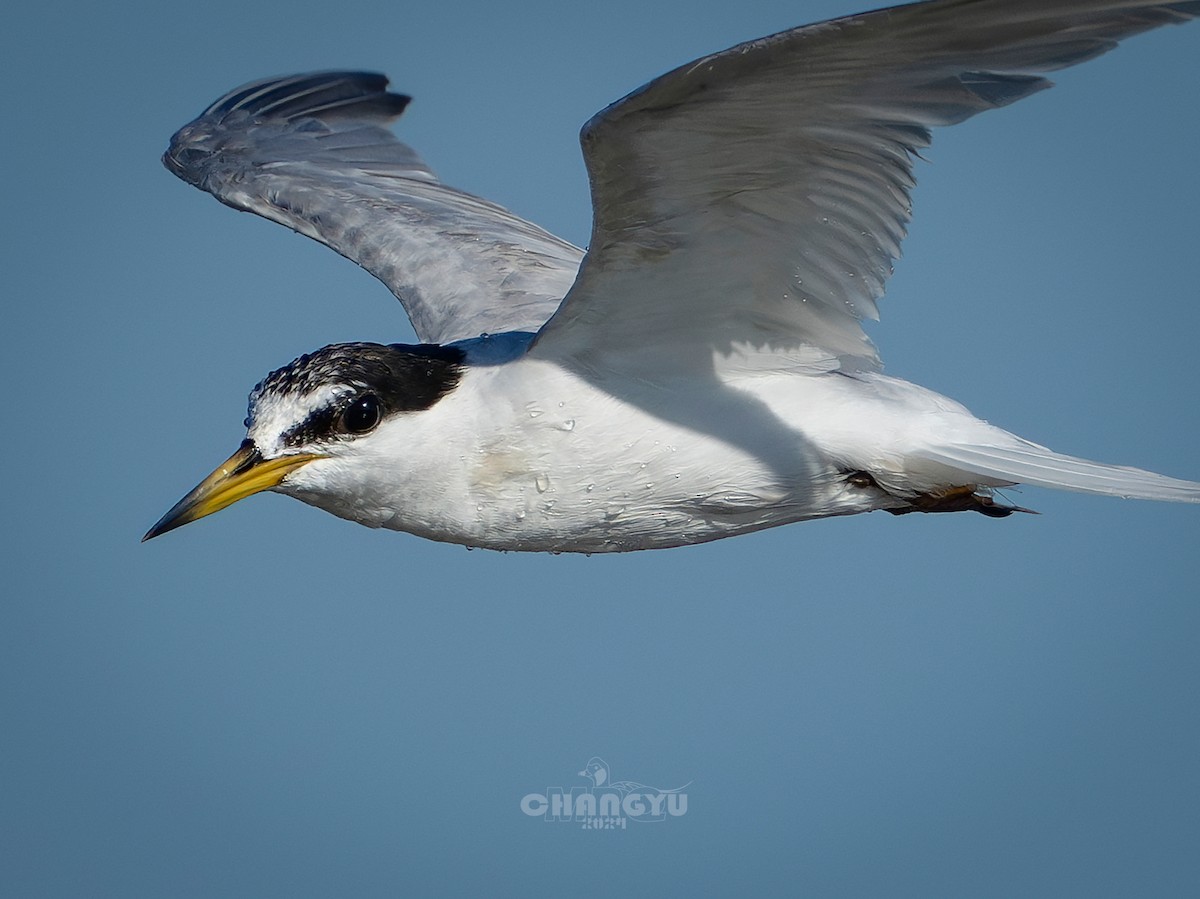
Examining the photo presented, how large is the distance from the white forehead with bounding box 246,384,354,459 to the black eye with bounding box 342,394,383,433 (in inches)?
2.8

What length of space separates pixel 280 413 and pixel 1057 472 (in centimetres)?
230

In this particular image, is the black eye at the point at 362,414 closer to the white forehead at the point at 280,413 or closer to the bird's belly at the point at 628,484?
the white forehead at the point at 280,413

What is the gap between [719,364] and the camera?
16.1 ft

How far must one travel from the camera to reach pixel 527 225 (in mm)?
7480

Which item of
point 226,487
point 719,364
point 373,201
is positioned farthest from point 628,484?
point 373,201

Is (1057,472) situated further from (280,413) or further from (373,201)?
(373,201)

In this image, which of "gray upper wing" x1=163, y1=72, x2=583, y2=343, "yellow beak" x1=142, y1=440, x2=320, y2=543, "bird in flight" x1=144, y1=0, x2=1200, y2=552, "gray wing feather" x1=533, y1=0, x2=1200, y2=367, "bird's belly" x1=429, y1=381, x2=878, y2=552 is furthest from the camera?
"gray upper wing" x1=163, y1=72, x2=583, y2=343

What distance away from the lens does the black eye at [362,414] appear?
4.37m

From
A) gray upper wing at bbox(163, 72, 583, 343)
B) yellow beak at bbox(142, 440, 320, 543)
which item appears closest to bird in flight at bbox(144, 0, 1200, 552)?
yellow beak at bbox(142, 440, 320, 543)

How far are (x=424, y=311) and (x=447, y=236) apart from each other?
61cm

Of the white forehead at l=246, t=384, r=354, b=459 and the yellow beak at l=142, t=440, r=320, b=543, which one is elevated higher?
the white forehead at l=246, t=384, r=354, b=459

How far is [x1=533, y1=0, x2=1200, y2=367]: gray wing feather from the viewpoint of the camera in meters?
3.59

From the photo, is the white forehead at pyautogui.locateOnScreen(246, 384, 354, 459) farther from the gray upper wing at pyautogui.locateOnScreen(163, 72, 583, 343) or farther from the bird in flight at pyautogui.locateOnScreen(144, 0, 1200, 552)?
the gray upper wing at pyautogui.locateOnScreen(163, 72, 583, 343)

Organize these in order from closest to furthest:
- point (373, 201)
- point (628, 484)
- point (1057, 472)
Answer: point (1057, 472) < point (628, 484) < point (373, 201)
